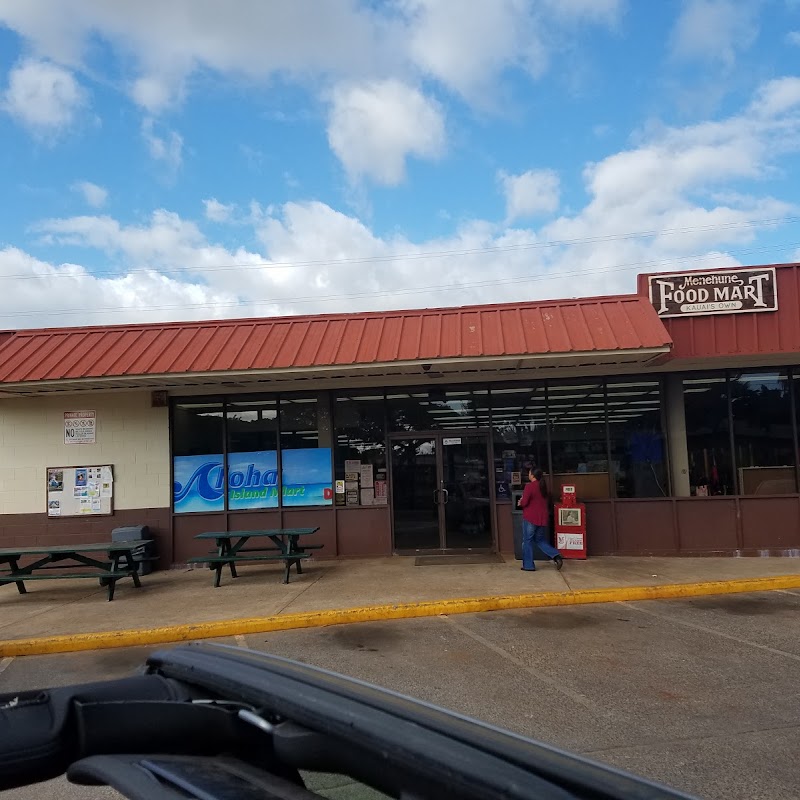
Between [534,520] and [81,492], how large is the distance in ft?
25.9

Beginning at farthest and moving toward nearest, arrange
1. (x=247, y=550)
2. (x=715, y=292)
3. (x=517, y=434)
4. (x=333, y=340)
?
(x=517, y=434) < (x=333, y=340) < (x=715, y=292) < (x=247, y=550)

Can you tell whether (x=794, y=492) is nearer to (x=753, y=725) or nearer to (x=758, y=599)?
(x=758, y=599)

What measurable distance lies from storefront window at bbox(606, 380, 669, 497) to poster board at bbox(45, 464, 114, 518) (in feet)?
29.2

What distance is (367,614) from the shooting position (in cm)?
794

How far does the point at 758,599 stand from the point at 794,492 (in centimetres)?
364

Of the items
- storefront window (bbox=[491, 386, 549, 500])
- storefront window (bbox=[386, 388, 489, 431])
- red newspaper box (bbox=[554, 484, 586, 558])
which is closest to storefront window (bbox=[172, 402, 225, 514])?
storefront window (bbox=[386, 388, 489, 431])

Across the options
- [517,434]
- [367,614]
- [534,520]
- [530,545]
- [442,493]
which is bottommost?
[367,614]

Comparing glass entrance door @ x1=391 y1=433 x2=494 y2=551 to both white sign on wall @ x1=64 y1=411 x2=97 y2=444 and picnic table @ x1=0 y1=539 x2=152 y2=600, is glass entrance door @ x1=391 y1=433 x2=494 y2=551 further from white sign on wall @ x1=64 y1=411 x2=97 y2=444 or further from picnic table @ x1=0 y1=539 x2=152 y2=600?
white sign on wall @ x1=64 y1=411 x2=97 y2=444

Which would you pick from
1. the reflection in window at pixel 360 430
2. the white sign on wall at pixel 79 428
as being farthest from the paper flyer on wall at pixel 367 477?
the white sign on wall at pixel 79 428

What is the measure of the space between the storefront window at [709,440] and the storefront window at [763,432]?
18 centimetres

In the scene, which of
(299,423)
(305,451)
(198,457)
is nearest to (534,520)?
(305,451)

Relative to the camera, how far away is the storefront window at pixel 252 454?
11.9m

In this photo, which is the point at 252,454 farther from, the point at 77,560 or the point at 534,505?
the point at 534,505

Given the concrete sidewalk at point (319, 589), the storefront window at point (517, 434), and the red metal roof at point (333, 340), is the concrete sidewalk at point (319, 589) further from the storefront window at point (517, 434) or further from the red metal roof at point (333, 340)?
the red metal roof at point (333, 340)
